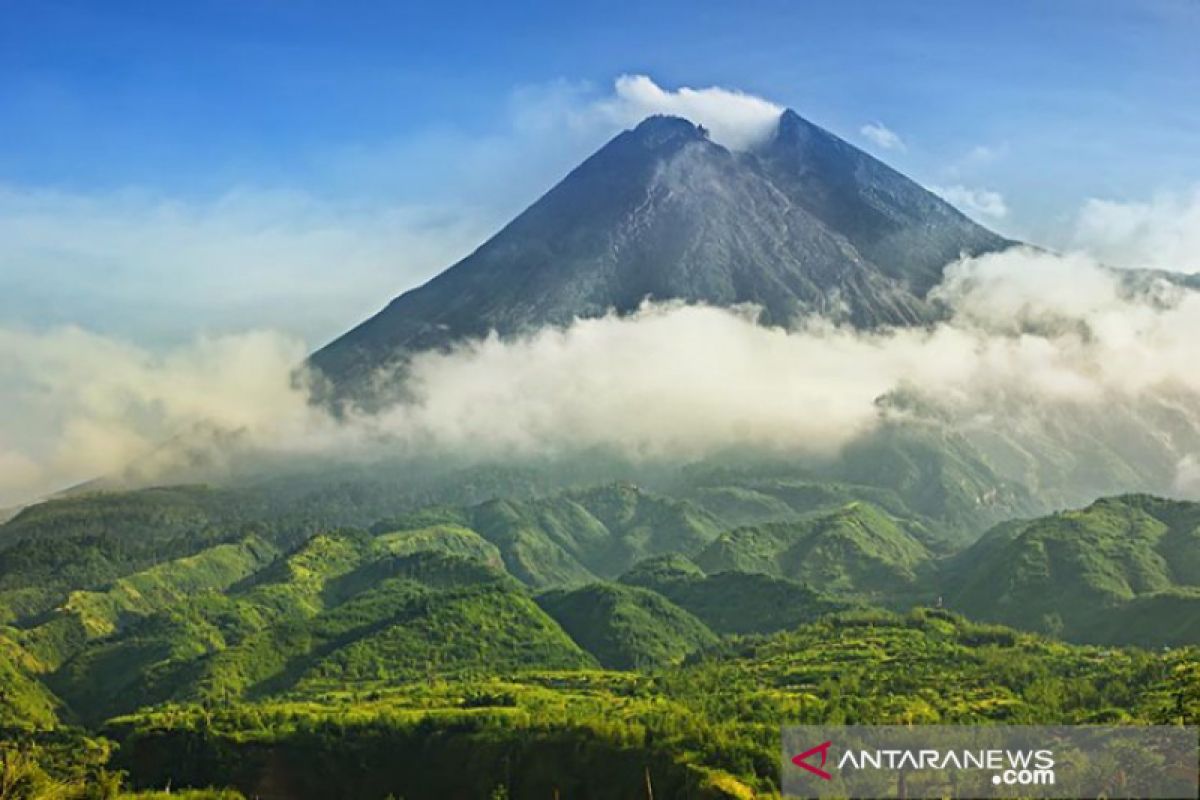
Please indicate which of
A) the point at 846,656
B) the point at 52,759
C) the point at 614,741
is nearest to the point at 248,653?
the point at 52,759

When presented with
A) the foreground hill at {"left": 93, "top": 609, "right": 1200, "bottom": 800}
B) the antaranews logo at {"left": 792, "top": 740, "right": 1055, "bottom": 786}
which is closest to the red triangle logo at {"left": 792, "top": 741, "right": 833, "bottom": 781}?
the antaranews logo at {"left": 792, "top": 740, "right": 1055, "bottom": 786}

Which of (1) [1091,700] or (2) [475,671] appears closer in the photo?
(1) [1091,700]

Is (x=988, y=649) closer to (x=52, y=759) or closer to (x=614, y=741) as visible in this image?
(x=614, y=741)

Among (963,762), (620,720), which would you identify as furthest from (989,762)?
(620,720)

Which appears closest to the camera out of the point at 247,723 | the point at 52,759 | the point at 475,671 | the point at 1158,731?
the point at 1158,731

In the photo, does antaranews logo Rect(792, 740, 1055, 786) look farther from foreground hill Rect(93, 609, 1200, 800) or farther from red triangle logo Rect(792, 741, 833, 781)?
foreground hill Rect(93, 609, 1200, 800)
